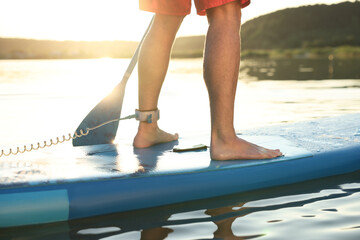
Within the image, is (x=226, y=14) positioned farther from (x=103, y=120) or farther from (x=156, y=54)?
(x=103, y=120)

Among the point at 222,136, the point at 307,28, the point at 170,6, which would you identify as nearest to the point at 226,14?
the point at 170,6

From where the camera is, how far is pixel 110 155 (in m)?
2.40

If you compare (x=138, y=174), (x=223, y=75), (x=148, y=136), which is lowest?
(x=138, y=174)

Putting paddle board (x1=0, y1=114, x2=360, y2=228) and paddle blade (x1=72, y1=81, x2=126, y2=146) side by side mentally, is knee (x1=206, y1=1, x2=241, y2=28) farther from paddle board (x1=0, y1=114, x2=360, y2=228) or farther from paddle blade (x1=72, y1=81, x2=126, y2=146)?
paddle blade (x1=72, y1=81, x2=126, y2=146)

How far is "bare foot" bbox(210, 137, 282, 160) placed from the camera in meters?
2.25

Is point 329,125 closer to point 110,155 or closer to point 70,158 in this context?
point 110,155

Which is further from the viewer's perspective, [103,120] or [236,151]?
[103,120]

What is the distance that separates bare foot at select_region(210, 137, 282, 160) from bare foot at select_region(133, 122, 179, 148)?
0.53 meters

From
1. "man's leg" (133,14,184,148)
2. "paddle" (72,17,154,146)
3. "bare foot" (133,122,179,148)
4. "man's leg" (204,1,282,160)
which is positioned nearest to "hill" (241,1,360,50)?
"paddle" (72,17,154,146)

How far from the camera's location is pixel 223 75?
2.21 m

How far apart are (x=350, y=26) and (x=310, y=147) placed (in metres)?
80.7

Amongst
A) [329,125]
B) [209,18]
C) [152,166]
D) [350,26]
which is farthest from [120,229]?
[350,26]

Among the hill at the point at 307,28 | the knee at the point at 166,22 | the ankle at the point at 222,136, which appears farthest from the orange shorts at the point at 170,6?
the hill at the point at 307,28

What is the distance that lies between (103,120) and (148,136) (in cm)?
40
